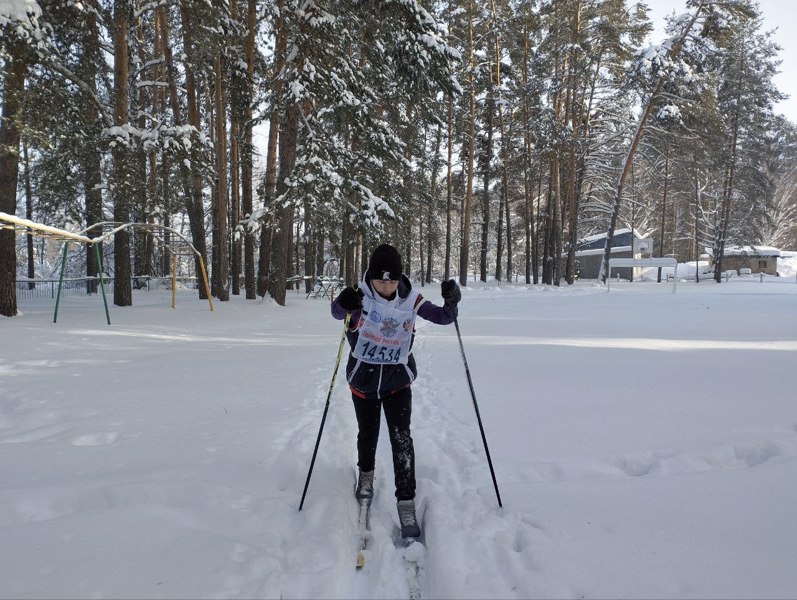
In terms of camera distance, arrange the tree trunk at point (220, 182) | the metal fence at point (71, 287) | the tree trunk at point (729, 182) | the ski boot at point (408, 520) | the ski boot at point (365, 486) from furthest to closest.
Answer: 1. the tree trunk at point (729, 182)
2. the metal fence at point (71, 287)
3. the tree trunk at point (220, 182)
4. the ski boot at point (365, 486)
5. the ski boot at point (408, 520)

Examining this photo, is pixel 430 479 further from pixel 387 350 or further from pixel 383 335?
pixel 383 335

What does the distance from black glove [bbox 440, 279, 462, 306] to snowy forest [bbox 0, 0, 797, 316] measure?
818cm

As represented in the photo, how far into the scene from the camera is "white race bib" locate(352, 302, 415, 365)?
9.84ft

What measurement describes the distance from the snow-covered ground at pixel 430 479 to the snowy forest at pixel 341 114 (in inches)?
259

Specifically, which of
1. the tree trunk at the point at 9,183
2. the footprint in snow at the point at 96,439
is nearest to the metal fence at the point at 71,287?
the tree trunk at the point at 9,183

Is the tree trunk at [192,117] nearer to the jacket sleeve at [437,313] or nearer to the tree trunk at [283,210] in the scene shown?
the tree trunk at [283,210]

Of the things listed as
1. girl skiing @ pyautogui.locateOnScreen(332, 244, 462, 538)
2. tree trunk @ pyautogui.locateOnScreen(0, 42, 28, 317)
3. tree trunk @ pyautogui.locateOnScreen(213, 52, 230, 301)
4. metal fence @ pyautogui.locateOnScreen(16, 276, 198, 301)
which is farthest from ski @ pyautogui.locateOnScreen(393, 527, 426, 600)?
metal fence @ pyautogui.locateOnScreen(16, 276, 198, 301)

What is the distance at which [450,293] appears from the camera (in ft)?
10.3

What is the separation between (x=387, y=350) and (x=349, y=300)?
1.41ft

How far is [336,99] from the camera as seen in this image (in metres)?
11.6

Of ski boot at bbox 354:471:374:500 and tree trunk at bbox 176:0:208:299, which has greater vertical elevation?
tree trunk at bbox 176:0:208:299

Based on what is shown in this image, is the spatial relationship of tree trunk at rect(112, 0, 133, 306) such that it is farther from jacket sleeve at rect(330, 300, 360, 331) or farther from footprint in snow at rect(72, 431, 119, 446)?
jacket sleeve at rect(330, 300, 360, 331)

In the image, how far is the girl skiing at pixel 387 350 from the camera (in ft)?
9.82

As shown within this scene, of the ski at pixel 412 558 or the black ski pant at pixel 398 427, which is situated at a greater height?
the black ski pant at pixel 398 427
